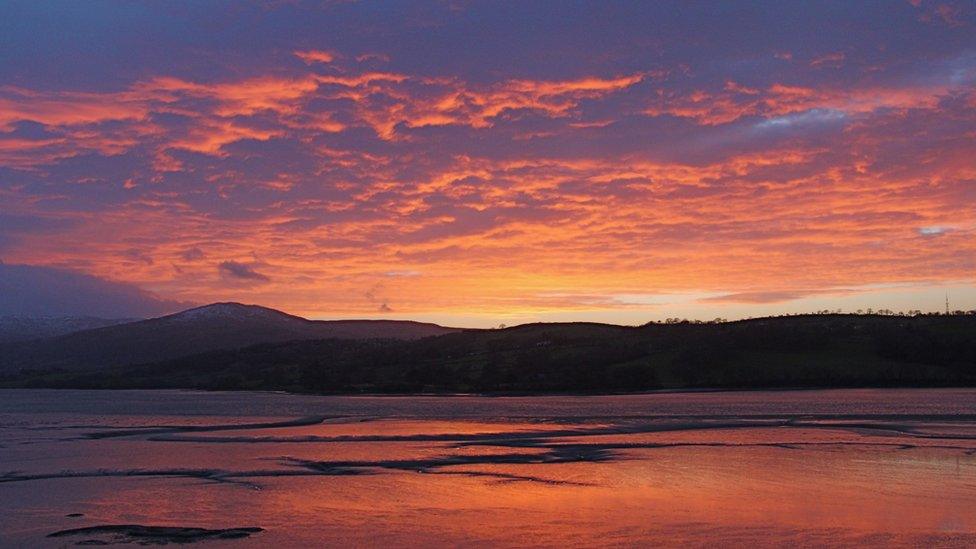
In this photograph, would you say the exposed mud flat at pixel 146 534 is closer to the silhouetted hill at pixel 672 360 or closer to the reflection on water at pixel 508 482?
the reflection on water at pixel 508 482

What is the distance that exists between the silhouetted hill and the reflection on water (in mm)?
58936

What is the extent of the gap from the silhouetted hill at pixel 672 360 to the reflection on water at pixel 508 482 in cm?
5894

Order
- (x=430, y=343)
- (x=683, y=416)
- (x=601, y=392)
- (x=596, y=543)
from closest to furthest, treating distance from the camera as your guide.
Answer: (x=596, y=543), (x=683, y=416), (x=601, y=392), (x=430, y=343)

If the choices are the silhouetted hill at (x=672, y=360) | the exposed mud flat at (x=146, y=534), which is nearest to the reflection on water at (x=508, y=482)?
the exposed mud flat at (x=146, y=534)

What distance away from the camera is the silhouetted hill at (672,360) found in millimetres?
114000

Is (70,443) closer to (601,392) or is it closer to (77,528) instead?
(77,528)

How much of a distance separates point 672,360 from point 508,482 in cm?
10180

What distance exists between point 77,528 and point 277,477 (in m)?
9.71

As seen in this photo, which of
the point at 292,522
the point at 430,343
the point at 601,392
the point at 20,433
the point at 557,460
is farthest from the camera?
the point at 430,343

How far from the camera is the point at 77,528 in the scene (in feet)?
72.6

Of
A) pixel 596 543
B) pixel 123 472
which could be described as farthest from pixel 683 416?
pixel 596 543

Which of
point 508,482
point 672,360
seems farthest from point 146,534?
point 672,360

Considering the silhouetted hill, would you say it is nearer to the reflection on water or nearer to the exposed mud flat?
the reflection on water

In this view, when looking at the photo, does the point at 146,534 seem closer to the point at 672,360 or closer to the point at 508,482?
the point at 508,482
